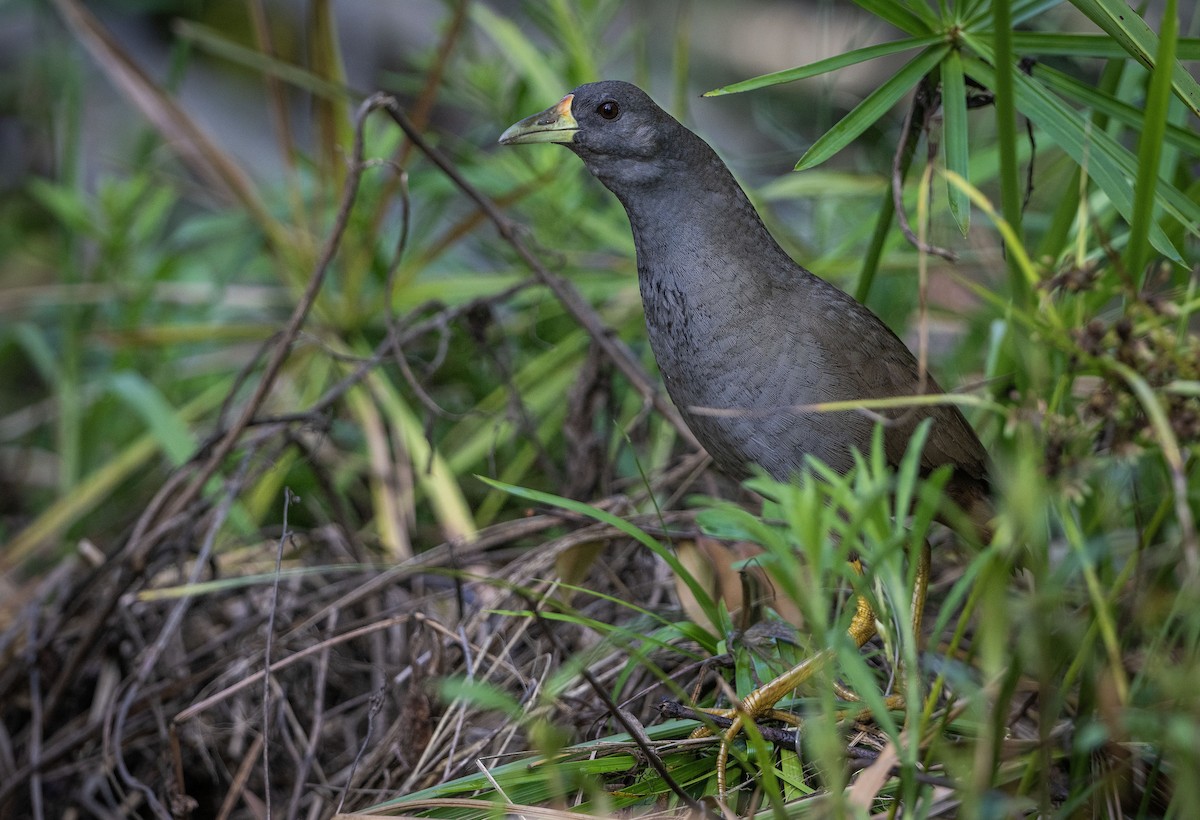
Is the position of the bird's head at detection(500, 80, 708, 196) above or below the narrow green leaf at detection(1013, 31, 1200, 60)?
below

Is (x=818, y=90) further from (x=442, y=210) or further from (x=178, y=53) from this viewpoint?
(x=178, y=53)

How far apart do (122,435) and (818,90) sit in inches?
119

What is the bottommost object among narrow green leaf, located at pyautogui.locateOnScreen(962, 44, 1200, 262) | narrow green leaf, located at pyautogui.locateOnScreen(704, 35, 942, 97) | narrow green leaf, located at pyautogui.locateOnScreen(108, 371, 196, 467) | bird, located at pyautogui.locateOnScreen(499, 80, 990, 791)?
narrow green leaf, located at pyautogui.locateOnScreen(108, 371, 196, 467)

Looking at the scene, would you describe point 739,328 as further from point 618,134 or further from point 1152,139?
point 1152,139

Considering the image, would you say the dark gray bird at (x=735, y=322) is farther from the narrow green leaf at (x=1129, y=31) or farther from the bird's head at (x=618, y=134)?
the narrow green leaf at (x=1129, y=31)

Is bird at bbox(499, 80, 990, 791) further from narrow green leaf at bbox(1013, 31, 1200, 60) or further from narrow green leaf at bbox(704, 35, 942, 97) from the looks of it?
narrow green leaf at bbox(1013, 31, 1200, 60)

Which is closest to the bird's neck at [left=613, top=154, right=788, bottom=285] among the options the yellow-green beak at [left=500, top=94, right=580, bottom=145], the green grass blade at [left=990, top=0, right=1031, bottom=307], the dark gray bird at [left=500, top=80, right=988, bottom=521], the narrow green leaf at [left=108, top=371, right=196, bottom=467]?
the dark gray bird at [left=500, top=80, right=988, bottom=521]

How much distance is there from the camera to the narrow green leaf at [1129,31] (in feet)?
5.83

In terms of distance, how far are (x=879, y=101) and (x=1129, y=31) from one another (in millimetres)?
429

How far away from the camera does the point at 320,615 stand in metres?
2.39

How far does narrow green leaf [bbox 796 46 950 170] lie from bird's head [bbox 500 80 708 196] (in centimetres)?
32

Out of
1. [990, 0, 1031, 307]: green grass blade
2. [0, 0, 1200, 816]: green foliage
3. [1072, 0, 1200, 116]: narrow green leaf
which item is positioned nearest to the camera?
[0, 0, 1200, 816]: green foliage

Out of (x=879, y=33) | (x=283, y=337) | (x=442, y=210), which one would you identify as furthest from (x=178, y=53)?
(x=879, y=33)

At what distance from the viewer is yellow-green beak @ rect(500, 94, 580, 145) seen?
2.33 metres
